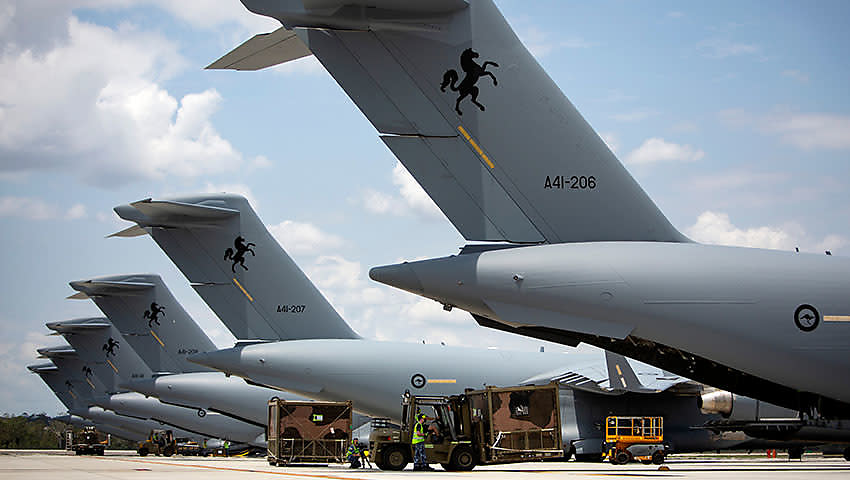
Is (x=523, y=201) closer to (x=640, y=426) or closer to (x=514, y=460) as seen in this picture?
(x=514, y=460)

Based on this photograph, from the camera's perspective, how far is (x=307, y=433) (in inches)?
829

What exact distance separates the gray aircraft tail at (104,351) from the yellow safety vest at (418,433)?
92.5 ft

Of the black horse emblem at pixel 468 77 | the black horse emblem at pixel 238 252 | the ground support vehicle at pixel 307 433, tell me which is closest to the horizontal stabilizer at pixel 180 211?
the black horse emblem at pixel 238 252

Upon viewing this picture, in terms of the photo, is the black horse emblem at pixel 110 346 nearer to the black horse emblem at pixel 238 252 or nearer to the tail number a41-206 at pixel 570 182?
the black horse emblem at pixel 238 252

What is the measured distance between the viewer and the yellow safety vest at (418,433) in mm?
16219

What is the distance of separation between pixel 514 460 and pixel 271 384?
7.57 metres

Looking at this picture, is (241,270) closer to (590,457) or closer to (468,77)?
(590,457)

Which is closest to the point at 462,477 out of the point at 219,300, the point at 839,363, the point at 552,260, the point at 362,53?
the point at 552,260

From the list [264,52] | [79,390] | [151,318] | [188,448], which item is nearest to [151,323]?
[151,318]

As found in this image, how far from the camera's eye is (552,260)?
429 inches

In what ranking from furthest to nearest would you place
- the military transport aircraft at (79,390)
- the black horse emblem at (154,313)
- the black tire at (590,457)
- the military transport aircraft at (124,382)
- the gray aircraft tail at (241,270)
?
the military transport aircraft at (79,390) < the military transport aircraft at (124,382) < the black horse emblem at (154,313) < the gray aircraft tail at (241,270) < the black tire at (590,457)

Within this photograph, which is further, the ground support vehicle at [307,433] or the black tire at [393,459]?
the ground support vehicle at [307,433]

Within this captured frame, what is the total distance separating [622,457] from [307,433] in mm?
7044

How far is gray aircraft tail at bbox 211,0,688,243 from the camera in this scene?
10938 millimetres
